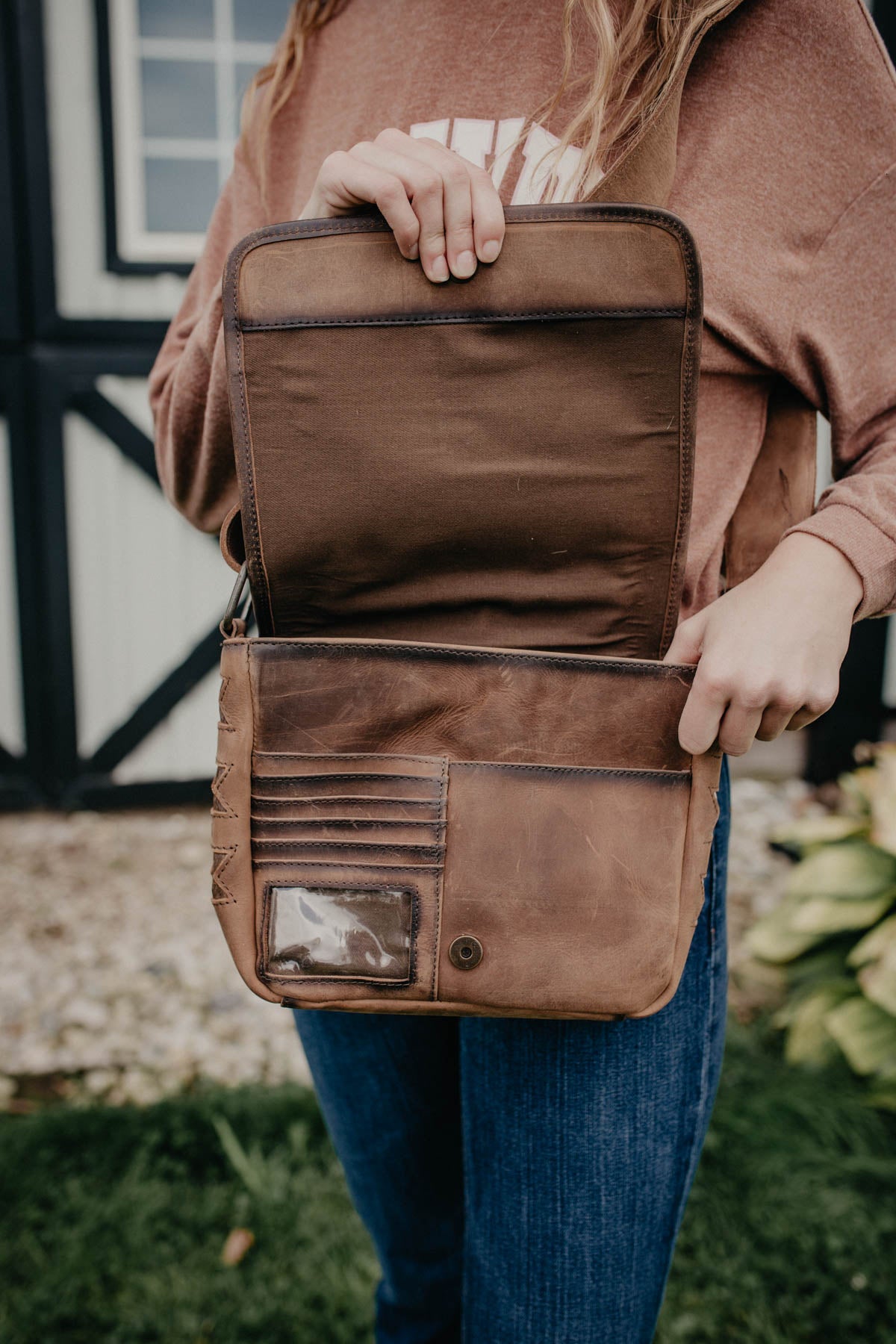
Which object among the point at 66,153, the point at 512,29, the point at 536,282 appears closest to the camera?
the point at 536,282

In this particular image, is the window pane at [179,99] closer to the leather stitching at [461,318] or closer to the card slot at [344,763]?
the leather stitching at [461,318]

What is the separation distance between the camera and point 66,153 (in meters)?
3.33

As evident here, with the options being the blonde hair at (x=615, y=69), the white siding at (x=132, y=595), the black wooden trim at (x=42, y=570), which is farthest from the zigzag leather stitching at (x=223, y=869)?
the black wooden trim at (x=42, y=570)

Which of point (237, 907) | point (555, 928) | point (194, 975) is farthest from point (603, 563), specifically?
point (194, 975)

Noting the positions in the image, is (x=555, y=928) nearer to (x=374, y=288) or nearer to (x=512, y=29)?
(x=374, y=288)

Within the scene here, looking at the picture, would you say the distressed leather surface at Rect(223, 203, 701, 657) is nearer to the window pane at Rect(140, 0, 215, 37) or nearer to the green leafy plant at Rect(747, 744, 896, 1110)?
the green leafy plant at Rect(747, 744, 896, 1110)

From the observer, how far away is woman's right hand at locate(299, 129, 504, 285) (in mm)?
701

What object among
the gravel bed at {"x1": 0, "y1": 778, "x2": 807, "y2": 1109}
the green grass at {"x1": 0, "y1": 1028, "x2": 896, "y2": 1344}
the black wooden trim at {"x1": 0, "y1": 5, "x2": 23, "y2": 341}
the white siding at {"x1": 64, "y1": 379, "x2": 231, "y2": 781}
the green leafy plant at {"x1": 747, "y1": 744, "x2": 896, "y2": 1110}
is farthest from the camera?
the white siding at {"x1": 64, "y1": 379, "x2": 231, "y2": 781}

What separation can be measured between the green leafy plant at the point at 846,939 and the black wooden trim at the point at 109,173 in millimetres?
2932

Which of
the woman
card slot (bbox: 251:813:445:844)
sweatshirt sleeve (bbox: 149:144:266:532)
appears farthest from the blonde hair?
card slot (bbox: 251:813:445:844)

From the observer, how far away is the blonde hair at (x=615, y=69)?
74 centimetres

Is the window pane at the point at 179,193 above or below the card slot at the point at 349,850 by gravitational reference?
above

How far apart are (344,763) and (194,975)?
7.70ft

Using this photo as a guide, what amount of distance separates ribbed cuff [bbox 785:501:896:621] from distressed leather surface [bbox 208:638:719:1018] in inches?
7.5
